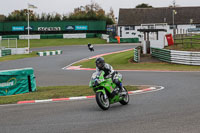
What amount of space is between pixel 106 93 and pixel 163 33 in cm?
2484

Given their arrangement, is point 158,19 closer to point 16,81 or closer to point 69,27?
point 69,27

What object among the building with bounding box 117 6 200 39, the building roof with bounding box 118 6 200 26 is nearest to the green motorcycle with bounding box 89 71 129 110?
the building with bounding box 117 6 200 39

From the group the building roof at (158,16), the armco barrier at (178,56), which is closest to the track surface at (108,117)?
the armco barrier at (178,56)

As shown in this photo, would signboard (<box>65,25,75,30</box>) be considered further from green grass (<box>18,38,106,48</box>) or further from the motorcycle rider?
the motorcycle rider

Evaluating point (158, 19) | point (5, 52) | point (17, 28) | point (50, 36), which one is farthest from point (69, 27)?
point (5, 52)

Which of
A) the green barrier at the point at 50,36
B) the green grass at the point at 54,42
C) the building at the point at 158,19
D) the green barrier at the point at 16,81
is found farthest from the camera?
the building at the point at 158,19

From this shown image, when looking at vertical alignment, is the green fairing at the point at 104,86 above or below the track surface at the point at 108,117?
above

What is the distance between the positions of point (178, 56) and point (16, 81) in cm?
1698

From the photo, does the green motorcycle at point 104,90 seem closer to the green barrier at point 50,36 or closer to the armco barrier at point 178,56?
the armco barrier at point 178,56

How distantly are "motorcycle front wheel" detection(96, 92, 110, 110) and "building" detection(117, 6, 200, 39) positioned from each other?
6860cm

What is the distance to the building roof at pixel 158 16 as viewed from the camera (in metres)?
77.2

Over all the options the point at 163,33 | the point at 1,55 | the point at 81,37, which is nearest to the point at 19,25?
the point at 81,37

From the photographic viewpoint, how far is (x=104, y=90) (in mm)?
9258

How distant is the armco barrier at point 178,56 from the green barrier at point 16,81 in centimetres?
1563
